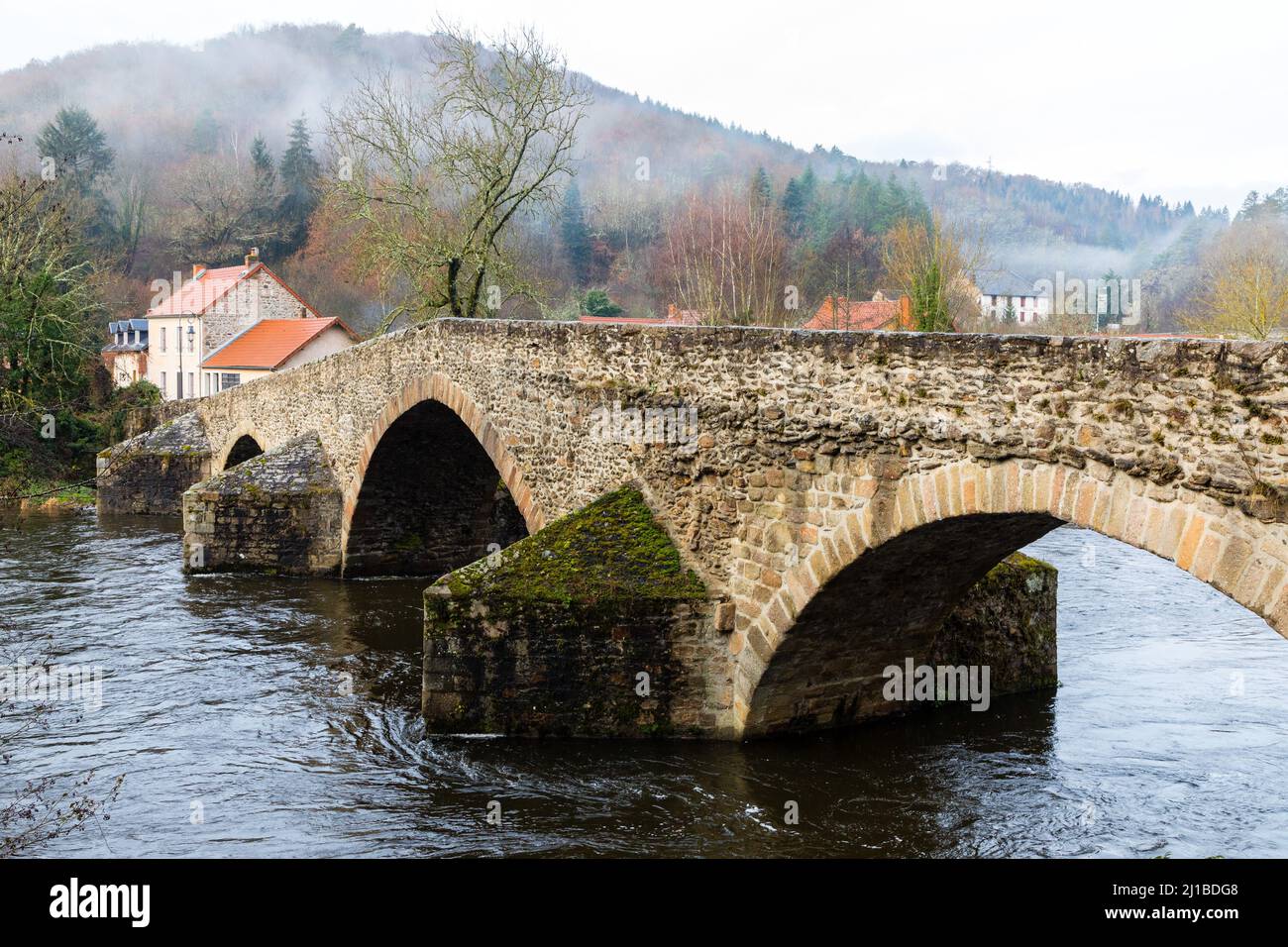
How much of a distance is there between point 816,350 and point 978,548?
6.15 ft

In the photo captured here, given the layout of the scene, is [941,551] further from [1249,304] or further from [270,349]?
[270,349]

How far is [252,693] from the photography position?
464 inches

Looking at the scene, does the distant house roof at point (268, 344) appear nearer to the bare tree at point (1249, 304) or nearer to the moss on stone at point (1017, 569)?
the bare tree at point (1249, 304)

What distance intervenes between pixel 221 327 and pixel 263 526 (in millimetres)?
26422

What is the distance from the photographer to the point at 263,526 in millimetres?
18562

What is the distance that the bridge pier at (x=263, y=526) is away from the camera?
1836 cm

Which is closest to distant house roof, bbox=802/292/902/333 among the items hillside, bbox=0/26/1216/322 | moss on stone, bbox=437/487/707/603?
hillside, bbox=0/26/1216/322

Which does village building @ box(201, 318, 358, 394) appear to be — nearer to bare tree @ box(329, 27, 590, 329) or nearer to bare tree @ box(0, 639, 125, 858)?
bare tree @ box(329, 27, 590, 329)

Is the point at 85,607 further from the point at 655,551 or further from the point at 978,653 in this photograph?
the point at 978,653

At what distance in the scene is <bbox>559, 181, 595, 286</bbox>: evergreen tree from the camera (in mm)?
59844

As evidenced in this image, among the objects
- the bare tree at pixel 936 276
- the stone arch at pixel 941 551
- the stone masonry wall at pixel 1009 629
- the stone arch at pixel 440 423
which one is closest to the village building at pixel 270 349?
the bare tree at pixel 936 276

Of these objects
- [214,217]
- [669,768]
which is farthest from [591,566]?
[214,217]

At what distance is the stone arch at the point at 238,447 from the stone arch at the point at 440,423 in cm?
778
